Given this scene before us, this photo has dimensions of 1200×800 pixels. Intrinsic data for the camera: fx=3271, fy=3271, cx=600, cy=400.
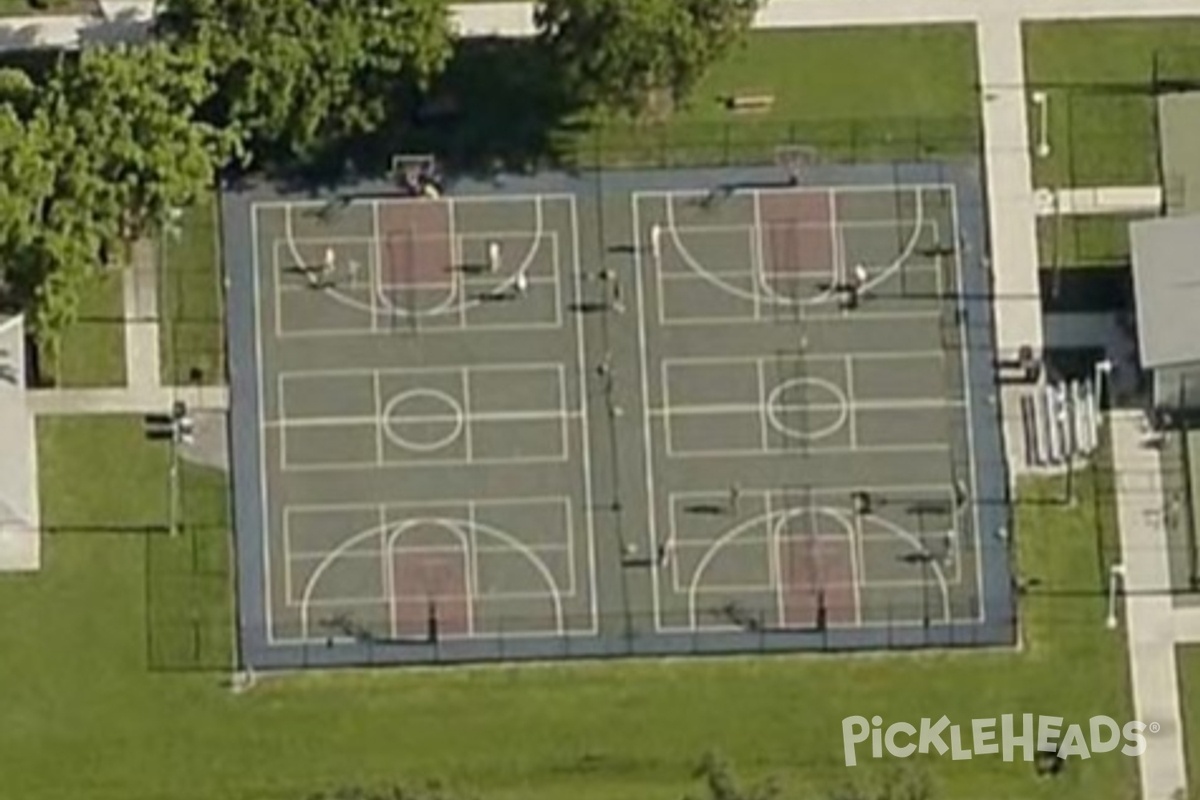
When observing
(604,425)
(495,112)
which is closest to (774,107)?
(495,112)

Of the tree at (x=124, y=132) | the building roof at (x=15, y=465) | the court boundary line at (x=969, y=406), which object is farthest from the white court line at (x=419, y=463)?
the court boundary line at (x=969, y=406)

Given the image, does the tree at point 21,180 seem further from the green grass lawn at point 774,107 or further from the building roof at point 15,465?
the green grass lawn at point 774,107

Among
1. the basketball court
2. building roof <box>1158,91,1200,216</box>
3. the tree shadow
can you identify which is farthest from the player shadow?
building roof <box>1158,91,1200,216</box>

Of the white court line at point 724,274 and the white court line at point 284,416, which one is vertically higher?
the white court line at point 724,274

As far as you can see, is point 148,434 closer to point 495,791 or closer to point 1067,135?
point 495,791

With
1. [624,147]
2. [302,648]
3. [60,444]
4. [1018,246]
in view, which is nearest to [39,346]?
[60,444]

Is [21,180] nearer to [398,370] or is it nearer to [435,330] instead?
[398,370]
